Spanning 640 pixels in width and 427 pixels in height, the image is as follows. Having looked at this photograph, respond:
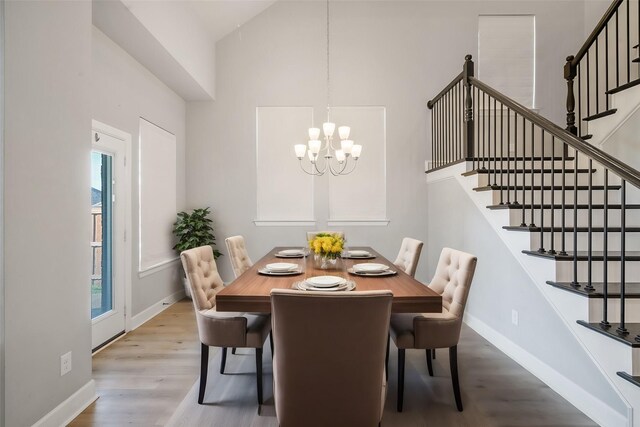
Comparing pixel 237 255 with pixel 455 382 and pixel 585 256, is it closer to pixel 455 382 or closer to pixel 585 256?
pixel 455 382

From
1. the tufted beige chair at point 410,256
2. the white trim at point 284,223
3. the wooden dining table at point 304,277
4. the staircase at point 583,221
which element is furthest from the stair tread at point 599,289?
the white trim at point 284,223

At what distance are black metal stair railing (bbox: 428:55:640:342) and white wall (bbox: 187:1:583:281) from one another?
0.44m

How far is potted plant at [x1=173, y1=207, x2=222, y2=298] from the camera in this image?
479 centimetres

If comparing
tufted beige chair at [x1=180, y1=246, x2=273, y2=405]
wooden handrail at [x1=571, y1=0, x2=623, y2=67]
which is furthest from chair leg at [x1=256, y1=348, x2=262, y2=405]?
wooden handrail at [x1=571, y1=0, x2=623, y2=67]

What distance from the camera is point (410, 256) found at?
133 inches

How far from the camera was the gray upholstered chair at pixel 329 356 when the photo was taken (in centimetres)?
147

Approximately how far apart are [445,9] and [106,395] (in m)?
5.80

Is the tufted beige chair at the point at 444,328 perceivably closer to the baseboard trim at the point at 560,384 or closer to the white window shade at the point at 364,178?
the baseboard trim at the point at 560,384

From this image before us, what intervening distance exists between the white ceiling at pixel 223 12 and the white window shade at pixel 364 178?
169 cm

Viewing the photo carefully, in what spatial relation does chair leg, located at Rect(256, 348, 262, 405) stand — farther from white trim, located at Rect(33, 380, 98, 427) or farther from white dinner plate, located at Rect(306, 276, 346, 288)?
white trim, located at Rect(33, 380, 98, 427)

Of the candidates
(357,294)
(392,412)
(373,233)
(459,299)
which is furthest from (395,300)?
(373,233)

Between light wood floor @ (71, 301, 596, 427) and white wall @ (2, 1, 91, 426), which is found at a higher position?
white wall @ (2, 1, 91, 426)

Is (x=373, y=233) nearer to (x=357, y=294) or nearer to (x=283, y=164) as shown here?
(x=283, y=164)

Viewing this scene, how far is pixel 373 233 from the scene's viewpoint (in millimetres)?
5301
